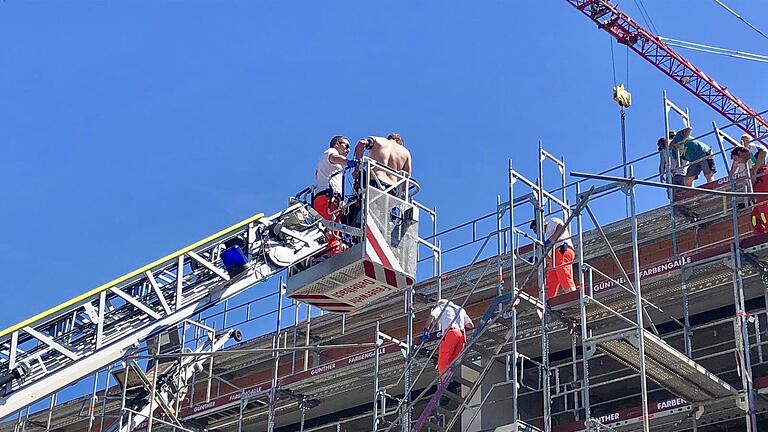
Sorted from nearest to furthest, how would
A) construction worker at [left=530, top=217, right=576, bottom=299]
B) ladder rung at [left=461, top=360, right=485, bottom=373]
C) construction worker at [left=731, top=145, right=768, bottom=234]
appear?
construction worker at [left=731, top=145, right=768, bottom=234], ladder rung at [left=461, top=360, right=485, bottom=373], construction worker at [left=530, top=217, right=576, bottom=299]

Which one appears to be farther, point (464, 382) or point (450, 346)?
point (464, 382)

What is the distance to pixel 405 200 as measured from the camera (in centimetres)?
1653

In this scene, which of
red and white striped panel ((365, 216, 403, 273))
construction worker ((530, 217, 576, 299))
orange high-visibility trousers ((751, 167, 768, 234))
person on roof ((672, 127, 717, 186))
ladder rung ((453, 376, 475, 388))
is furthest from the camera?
person on roof ((672, 127, 717, 186))

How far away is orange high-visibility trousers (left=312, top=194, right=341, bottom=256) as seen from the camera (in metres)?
16.5

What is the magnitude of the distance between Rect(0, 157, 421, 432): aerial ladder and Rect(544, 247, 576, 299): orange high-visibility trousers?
2.38 meters

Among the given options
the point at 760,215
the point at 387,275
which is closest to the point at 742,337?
the point at 760,215

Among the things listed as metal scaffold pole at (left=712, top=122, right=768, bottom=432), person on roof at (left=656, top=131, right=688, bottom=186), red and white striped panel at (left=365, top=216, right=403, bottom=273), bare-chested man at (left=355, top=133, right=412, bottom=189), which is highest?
person on roof at (left=656, top=131, right=688, bottom=186)

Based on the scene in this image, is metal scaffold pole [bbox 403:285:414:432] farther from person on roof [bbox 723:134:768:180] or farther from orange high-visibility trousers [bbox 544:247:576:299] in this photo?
person on roof [bbox 723:134:768:180]

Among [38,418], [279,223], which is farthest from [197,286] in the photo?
[38,418]

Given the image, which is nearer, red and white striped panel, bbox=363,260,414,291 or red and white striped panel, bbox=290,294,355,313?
red and white striped panel, bbox=363,260,414,291

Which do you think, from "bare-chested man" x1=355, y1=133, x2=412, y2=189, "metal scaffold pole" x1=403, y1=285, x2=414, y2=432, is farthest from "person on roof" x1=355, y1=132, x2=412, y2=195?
"metal scaffold pole" x1=403, y1=285, x2=414, y2=432

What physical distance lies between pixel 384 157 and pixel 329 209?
36.9 inches

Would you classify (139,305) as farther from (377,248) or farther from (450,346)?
(450,346)

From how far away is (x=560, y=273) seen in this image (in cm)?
1780
